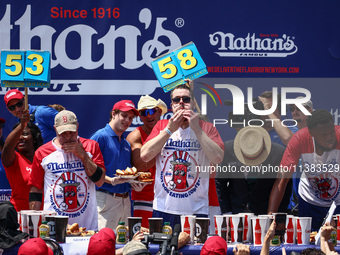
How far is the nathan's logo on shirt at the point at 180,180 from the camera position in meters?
4.98

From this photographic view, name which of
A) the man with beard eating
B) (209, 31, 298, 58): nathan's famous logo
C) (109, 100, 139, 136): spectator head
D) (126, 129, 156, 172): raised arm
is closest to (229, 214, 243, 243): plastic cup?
the man with beard eating

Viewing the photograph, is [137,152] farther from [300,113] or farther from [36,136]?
[300,113]

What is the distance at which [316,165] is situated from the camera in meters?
5.33

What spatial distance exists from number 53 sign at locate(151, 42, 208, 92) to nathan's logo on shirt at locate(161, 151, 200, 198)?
0.79 m

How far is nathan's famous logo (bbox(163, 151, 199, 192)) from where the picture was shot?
16.4ft

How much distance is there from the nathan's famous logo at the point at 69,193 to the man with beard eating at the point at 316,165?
65.1 inches

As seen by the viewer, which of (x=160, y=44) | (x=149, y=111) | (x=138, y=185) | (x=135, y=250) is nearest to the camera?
(x=135, y=250)

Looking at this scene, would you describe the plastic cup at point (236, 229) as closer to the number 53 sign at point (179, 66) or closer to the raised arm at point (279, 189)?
the raised arm at point (279, 189)

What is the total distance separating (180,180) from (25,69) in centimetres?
186

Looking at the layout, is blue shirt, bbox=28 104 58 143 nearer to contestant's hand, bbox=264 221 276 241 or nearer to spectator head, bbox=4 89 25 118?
spectator head, bbox=4 89 25 118

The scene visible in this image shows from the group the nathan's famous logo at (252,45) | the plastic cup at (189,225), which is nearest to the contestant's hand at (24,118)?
the plastic cup at (189,225)

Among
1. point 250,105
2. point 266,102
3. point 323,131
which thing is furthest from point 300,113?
point 323,131

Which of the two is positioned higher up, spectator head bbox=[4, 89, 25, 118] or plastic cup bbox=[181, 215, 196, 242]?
spectator head bbox=[4, 89, 25, 118]

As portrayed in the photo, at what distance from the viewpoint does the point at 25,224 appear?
14.0 feet
